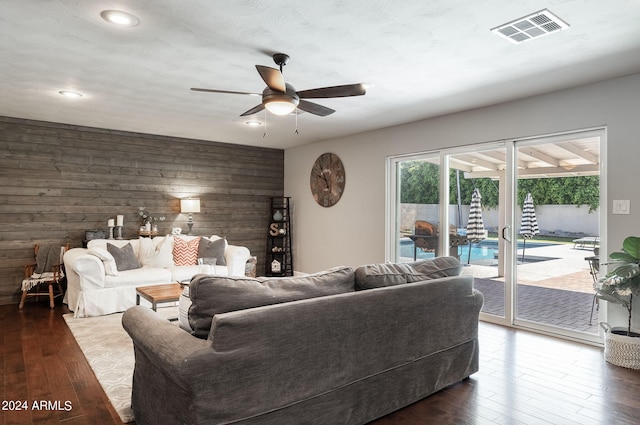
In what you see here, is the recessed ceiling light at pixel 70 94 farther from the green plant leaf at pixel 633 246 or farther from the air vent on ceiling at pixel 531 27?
the green plant leaf at pixel 633 246

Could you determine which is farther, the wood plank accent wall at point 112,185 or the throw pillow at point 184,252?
the throw pillow at point 184,252

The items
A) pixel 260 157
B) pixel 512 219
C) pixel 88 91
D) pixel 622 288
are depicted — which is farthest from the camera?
pixel 260 157

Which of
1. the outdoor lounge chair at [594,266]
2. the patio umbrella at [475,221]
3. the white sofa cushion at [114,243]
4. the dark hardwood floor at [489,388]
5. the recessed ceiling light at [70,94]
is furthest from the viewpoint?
the white sofa cushion at [114,243]

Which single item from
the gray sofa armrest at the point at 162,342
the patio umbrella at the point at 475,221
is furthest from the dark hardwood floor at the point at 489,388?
the patio umbrella at the point at 475,221

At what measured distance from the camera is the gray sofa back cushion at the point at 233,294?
184cm

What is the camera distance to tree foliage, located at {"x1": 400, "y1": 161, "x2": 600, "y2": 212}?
3906 millimetres

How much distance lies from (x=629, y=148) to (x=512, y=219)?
124cm

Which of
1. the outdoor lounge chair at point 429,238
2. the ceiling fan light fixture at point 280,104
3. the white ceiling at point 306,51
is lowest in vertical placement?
the outdoor lounge chair at point 429,238

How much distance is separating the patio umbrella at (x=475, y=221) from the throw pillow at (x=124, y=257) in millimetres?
4292

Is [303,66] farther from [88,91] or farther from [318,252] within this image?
[318,252]

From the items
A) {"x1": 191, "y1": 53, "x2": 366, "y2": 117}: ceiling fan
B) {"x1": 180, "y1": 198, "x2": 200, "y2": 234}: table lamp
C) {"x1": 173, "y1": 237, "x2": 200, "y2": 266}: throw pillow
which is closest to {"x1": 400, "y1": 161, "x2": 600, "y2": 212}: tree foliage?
{"x1": 191, "y1": 53, "x2": 366, "y2": 117}: ceiling fan

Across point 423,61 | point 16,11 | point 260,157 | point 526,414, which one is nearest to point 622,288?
point 526,414

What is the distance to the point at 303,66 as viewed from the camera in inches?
132

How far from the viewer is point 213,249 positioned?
5.86 meters
